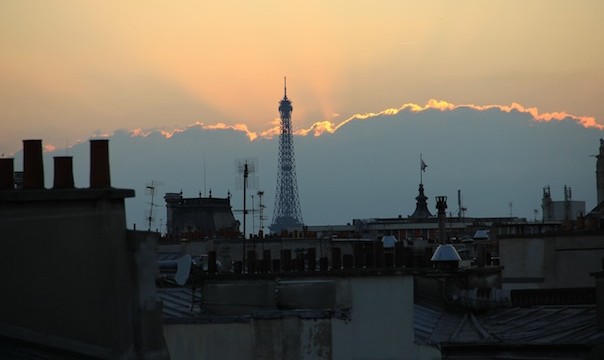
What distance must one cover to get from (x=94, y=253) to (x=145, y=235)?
2.32 feet

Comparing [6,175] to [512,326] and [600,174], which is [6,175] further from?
[600,174]

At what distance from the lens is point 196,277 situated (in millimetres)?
37281

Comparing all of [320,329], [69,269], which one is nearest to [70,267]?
[69,269]

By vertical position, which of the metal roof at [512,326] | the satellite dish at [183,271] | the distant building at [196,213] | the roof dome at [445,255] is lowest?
the metal roof at [512,326]

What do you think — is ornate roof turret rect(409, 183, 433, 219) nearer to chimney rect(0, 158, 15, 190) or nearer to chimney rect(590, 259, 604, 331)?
chimney rect(590, 259, 604, 331)

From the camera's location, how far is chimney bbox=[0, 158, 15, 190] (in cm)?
1961

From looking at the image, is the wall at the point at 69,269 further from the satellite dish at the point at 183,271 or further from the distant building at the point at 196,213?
the distant building at the point at 196,213

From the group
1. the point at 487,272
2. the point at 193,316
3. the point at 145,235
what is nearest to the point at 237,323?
the point at 193,316

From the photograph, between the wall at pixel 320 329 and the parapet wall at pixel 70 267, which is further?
the wall at pixel 320 329

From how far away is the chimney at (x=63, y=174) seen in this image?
65.1ft

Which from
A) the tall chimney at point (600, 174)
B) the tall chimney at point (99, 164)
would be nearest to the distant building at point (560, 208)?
the tall chimney at point (600, 174)

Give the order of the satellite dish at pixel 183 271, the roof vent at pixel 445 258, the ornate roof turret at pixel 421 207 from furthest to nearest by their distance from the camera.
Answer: the ornate roof turret at pixel 421 207, the roof vent at pixel 445 258, the satellite dish at pixel 183 271

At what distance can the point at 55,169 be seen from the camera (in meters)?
19.8

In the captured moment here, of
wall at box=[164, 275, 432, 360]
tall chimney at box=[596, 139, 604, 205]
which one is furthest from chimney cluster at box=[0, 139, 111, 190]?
tall chimney at box=[596, 139, 604, 205]
